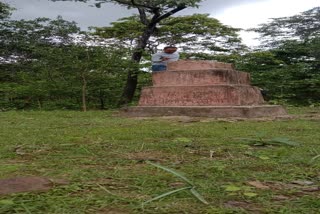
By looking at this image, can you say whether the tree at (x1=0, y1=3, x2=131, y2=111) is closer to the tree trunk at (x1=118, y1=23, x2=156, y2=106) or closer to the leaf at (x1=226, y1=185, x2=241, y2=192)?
the tree trunk at (x1=118, y1=23, x2=156, y2=106)

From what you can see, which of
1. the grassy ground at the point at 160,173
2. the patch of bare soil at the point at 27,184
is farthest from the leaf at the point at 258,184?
the patch of bare soil at the point at 27,184

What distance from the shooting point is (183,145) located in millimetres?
2703

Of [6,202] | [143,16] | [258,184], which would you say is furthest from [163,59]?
→ [6,202]

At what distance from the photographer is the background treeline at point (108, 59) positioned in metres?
9.52

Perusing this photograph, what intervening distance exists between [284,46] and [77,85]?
8206mm

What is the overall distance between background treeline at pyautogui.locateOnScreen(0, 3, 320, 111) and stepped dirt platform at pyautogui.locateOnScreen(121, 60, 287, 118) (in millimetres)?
2651

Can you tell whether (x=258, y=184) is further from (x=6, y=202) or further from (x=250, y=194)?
(x=6, y=202)

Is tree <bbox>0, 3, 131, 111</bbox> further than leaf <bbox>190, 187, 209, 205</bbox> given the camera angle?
Yes

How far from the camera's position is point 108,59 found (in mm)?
9484

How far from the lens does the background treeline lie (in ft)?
31.2

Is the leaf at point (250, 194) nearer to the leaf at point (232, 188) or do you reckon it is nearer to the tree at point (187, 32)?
the leaf at point (232, 188)

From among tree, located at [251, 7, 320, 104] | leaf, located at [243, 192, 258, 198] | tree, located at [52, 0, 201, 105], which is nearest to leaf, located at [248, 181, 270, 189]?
leaf, located at [243, 192, 258, 198]

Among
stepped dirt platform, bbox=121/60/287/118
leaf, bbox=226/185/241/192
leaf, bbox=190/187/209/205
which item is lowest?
leaf, bbox=226/185/241/192

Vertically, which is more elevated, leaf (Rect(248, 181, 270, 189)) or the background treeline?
the background treeline
